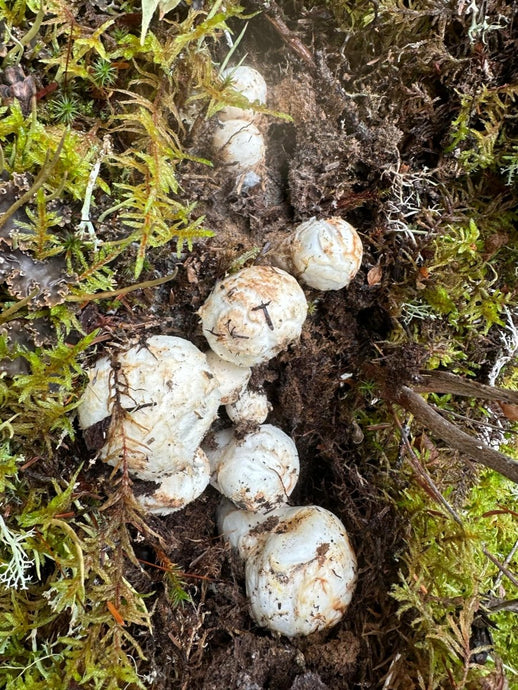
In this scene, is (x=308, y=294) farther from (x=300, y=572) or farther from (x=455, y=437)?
(x=300, y=572)

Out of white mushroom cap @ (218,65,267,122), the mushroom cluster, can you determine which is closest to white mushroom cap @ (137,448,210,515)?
the mushroom cluster

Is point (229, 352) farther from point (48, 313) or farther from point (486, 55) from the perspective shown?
point (486, 55)

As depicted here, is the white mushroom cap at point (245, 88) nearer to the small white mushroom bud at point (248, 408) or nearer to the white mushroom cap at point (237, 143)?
the white mushroom cap at point (237, 143)

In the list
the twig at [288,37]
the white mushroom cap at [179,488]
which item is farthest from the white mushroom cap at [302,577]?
the twig at [288,37]

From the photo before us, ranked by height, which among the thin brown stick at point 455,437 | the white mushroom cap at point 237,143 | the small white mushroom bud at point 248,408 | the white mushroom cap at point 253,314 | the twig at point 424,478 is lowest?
the twig at point 424,478

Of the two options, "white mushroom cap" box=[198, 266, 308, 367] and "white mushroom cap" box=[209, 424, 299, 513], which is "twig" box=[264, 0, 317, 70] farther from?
"white mushroom cap" box=[209, 424, 299, 513]

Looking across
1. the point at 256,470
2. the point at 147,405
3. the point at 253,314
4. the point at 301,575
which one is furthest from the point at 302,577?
the point at 253,314
